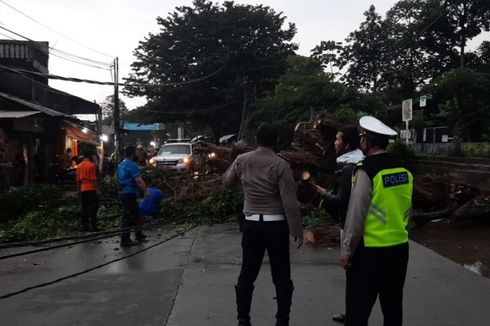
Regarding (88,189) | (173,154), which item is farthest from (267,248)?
(173,154)

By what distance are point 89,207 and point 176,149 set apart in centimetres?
1308

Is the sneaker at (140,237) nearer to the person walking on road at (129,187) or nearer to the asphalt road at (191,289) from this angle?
the person walking on road at (129,187)

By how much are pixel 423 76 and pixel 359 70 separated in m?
11.3

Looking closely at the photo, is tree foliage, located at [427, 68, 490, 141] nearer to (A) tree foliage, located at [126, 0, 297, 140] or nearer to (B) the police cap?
(A) tree foliage, located at [126, 0, 297, 140]

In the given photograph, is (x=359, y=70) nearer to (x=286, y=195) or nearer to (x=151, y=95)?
(x=151, y=95)

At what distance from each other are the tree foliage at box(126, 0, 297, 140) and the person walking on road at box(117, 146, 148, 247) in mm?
27327

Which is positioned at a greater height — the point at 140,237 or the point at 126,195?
the point at 126,195

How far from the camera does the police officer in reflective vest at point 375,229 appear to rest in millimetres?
3312

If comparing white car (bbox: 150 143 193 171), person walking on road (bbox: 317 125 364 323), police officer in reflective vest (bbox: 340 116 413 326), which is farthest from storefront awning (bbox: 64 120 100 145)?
police officer in reflective vest (bbox: 340 116 413 326)

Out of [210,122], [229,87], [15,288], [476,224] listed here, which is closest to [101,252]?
[15,288]

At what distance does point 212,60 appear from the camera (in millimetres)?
35781

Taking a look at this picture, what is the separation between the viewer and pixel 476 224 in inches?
395

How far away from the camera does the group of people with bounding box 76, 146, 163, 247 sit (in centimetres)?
841

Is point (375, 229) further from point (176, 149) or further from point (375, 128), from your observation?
point (176, 149)
